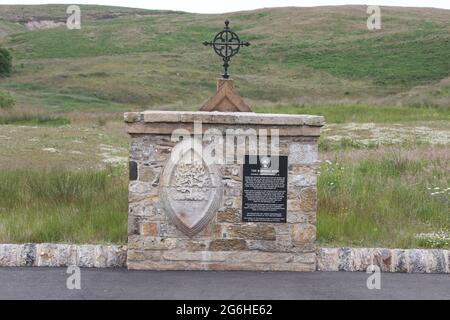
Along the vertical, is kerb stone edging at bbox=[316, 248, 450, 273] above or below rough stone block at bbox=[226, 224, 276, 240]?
below

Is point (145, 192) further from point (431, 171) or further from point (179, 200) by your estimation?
point (431, 171)

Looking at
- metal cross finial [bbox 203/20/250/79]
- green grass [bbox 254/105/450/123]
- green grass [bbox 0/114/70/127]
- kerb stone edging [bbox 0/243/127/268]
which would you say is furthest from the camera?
green grass [bbox 0/114/70/127]

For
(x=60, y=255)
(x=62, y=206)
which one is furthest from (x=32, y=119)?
(x=60, y=255)

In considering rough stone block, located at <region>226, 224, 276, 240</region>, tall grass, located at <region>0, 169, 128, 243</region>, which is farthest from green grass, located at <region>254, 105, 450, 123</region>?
rough stone block, located at <region>226, 224, 276, 240</region>

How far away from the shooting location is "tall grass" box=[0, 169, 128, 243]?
10.2 m

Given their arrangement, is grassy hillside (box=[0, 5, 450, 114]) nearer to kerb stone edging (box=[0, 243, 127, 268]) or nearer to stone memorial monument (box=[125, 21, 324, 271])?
stone memorial monument (box=[125, 21, 324, 271])

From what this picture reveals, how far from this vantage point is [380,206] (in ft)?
37.5

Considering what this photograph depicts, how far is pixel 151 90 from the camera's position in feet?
191

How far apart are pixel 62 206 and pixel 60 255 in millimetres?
2277

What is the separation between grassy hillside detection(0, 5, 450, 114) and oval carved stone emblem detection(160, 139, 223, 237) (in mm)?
25613

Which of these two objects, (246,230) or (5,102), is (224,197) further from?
(5,102)

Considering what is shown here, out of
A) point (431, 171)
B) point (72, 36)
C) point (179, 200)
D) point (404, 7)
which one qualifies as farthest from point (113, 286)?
point (404, 7)

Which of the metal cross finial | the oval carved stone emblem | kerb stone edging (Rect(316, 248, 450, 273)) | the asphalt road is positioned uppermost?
the metal cross finial
